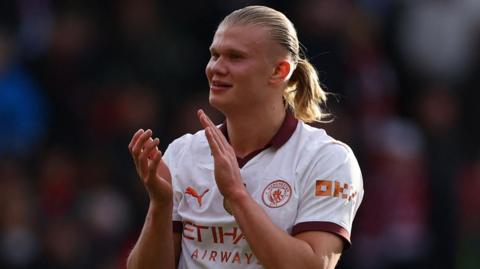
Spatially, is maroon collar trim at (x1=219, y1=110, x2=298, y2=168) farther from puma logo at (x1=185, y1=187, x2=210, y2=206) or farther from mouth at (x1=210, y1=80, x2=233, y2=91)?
mouth at (x1=210, y1=80, x2=233, y2=91)

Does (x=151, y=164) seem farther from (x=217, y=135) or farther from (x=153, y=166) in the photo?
(x=217, y=135)

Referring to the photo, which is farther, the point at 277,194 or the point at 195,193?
the point at 195,193

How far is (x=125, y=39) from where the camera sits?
12219 millimetres

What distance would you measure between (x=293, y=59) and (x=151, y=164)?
0.83 meters

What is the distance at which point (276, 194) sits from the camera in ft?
17.8

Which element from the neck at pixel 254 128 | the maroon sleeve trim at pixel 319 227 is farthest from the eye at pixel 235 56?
the maroon sleeve trim at pixel 319 227

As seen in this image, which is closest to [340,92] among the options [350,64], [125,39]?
[350,64]

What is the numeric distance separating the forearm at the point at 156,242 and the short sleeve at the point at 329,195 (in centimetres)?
54

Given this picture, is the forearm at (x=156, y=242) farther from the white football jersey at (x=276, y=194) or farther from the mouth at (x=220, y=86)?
the mouth at (x=220, y=86)

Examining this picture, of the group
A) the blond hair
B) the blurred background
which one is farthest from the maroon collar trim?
the blurred background

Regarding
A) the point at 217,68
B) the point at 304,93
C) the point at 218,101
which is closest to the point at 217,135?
the point at 218,101

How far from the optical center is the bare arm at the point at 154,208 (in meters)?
5.29

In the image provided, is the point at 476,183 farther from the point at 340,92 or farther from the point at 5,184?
the point at 5,184

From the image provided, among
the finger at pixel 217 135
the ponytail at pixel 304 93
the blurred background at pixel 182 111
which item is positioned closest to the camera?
the finger at pixel 217 135
